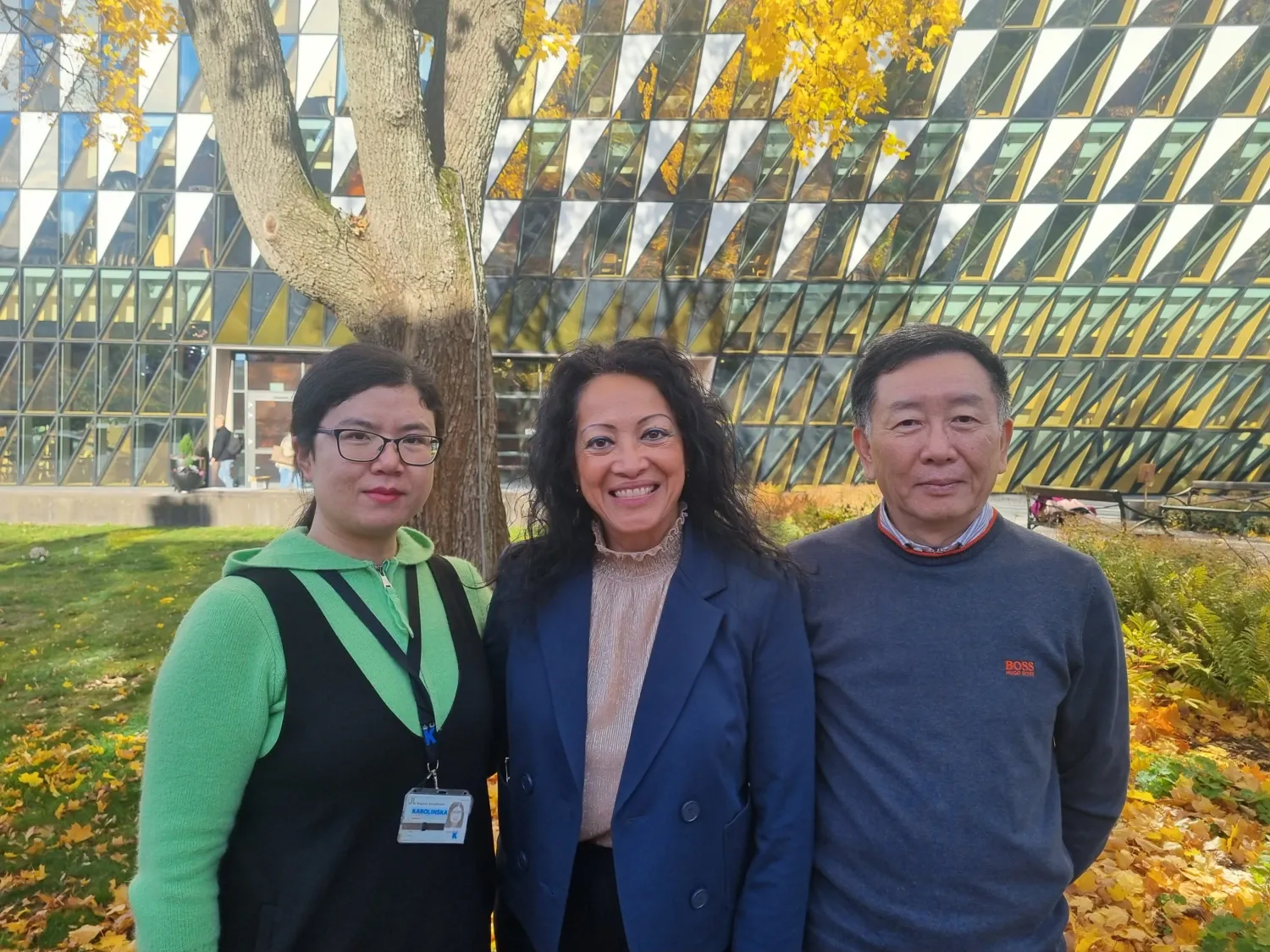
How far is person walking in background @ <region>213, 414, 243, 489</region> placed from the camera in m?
17.5

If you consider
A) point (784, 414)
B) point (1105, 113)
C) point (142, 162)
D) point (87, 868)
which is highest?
point (1105, 113)

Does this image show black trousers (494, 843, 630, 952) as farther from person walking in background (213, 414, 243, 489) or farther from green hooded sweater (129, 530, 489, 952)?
person walking in background (213, 414, 243, 489)

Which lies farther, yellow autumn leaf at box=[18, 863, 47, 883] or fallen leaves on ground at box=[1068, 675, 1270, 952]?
yellow autumn leaf at box=[18, 863, 47, 883]

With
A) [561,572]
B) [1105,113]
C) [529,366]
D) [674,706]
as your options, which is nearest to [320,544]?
[561,572]

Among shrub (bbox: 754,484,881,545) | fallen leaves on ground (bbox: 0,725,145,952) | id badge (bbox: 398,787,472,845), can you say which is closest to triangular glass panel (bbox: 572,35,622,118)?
shrub (bbox: 754,484,881,545)

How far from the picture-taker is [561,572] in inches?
82.2

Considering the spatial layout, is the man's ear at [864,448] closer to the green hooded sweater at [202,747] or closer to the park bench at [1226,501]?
the green hooded sweater at [202,747]

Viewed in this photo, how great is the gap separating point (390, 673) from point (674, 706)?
66cm

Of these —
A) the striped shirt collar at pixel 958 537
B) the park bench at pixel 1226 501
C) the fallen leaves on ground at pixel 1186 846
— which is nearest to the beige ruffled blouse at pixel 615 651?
the striped shirt collar at pixel 958 537

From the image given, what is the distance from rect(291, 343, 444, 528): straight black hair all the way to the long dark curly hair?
423mm

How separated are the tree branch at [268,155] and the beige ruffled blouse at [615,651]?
3313 millimetres

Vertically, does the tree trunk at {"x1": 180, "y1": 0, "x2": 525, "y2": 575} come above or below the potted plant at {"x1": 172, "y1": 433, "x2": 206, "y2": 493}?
above

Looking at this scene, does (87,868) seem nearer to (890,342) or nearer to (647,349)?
(647,349)

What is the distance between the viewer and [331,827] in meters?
1.62
